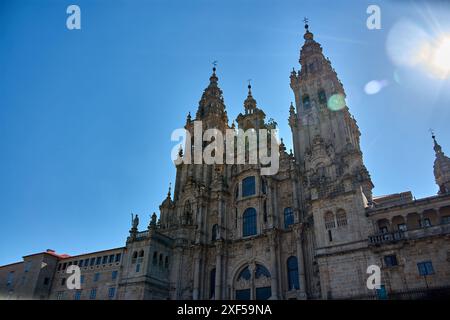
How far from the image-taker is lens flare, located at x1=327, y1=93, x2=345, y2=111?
4421cm

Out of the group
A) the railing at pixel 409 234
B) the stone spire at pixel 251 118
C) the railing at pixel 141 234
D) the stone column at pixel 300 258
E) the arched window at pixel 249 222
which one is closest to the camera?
the railing at pixel 409 234

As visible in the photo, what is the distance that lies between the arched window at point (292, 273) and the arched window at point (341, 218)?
8.52 meters

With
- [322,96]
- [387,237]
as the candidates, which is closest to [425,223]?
[387,237]

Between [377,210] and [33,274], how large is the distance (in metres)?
41.9

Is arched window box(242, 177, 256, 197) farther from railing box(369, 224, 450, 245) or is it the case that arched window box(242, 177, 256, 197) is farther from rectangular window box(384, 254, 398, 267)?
rectangular window box(384, 254, 398, 267)

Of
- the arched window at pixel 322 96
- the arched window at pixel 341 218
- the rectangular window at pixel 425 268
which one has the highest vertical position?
the arched window at pixel 322 96

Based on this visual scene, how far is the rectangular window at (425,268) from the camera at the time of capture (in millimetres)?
26500

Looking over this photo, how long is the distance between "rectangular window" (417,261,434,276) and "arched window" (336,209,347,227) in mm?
6570

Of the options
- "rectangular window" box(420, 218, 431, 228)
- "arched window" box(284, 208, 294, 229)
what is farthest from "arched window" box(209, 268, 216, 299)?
"rectangular window" box(420, 218, 431, 228)

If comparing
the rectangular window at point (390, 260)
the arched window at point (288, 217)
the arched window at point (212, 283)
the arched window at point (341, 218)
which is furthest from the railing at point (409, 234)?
the arched window at point (212, 283)

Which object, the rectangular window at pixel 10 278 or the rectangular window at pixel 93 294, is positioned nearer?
the rectangular window at pixel 93 294

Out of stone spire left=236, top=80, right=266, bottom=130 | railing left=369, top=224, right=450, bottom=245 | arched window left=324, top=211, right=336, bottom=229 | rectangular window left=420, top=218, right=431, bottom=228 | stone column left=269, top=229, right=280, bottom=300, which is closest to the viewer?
railing left=369, top=224, right=450, bottom=245

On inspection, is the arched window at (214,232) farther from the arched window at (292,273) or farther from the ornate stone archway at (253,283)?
the arched window at (292,273)
